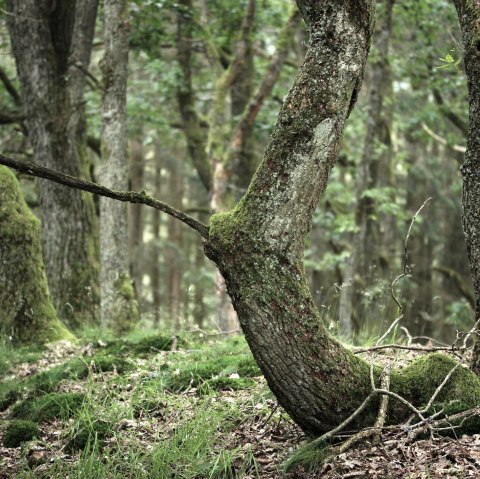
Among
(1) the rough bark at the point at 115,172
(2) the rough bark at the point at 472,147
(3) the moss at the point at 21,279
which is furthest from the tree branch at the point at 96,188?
(1) the rough bark at the point at 115,172

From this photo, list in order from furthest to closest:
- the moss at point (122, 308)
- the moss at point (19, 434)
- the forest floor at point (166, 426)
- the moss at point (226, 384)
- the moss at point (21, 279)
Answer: the moss at point (122, 308) → the moss at point (21, 279) → the moss at point (226, 384) → the moss at point (19, 434) → the forest floor at point (166, 426)

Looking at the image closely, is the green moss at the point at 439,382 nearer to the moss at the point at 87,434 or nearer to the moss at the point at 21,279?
the moss at the point at 87,434

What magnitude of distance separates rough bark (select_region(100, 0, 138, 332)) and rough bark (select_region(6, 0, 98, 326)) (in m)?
1.48

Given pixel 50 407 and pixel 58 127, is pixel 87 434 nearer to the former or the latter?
pixel 50 407

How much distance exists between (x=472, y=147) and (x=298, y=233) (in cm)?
149

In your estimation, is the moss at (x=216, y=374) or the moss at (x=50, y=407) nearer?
the moss at (x=50, y=407)

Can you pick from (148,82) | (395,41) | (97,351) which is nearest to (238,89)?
(148,82)

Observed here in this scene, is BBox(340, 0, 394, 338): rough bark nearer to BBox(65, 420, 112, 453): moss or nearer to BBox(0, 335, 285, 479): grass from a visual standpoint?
BBox(0, 335, 285, 479): grass

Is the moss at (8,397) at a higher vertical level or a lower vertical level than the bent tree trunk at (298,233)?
lower

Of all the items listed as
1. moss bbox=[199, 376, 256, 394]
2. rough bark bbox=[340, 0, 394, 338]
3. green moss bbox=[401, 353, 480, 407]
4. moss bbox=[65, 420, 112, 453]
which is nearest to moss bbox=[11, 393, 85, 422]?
moss bbox=[65, 420, 112, 453]

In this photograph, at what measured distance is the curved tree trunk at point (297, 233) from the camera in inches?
161

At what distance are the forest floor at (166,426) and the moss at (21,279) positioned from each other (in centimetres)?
98

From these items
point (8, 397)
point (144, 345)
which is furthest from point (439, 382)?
point (8, 397)

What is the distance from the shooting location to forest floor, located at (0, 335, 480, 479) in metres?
4.08
